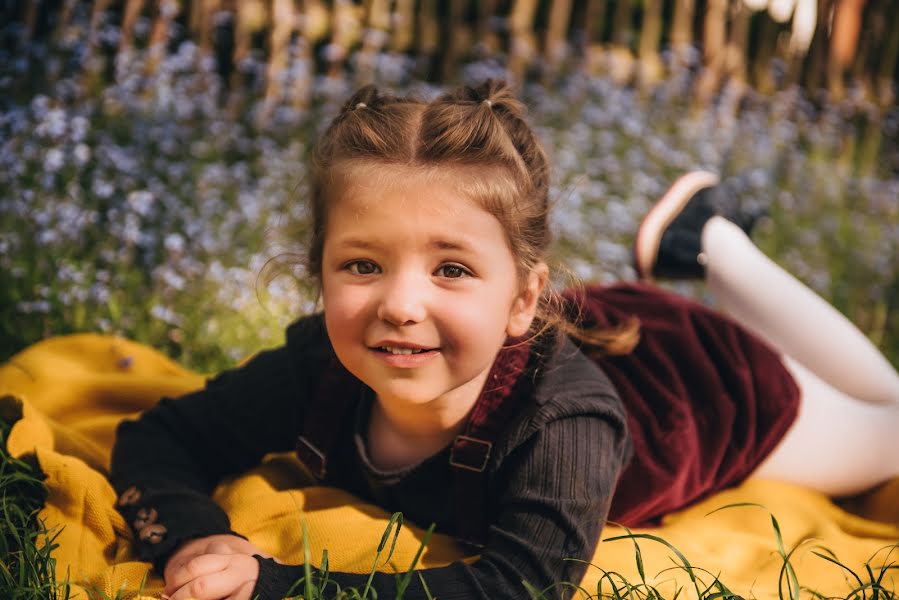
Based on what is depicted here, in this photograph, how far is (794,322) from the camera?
2.47 m

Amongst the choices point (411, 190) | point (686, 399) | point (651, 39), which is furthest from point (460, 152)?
point (651, 39)

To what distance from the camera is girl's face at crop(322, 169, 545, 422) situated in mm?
1558

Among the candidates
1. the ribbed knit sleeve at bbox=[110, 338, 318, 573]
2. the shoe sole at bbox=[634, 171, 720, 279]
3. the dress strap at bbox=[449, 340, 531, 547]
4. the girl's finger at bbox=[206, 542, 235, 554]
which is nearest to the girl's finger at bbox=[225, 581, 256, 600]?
the girl's finger at bbox=[206, 542, 235, 554]

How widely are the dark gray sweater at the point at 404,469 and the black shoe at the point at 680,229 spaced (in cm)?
77

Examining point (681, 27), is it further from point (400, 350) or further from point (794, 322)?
point (400, 350)

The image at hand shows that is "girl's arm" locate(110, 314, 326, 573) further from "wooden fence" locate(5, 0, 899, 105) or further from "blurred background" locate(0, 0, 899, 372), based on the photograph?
"wooden fence" locate(5, 0, 899, 105)

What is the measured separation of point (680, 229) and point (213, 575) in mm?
1609

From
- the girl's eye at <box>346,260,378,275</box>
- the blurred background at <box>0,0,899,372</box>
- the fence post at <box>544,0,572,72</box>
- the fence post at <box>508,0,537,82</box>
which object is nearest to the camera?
the girl's eye at <box>346,260,378,275</box>

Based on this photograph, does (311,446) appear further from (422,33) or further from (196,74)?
(422,33)

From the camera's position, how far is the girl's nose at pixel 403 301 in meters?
1.52

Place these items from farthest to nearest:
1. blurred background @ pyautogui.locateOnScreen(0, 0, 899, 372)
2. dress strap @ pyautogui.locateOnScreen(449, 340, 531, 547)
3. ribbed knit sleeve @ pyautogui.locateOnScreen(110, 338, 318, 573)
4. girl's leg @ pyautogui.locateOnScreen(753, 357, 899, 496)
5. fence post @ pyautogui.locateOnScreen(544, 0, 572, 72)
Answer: fence post @ pyautogui.locateOnScreen(544, 0, 572, 72) < blurred background @ pyautogui.locateOnScreen(0, 0, 899, 372) < girl's leg @ pyautogui.locateOnScreen(753, 357, 899, 496) < ribbed knit sleeve @ pyautogui.locateOnScreen(110, 338, 318, 573) < dress strap @ pyautogui.locateOnScreen(449, 340, 531, 547)

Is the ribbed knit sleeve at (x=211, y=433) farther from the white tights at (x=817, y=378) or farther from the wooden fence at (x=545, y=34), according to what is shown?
the wooden fence at (x=545, y=34)

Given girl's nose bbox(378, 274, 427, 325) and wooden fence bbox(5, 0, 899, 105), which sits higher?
wooden fence bbox(5, 0, 899, 105)

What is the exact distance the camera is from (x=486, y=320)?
1.62 m
